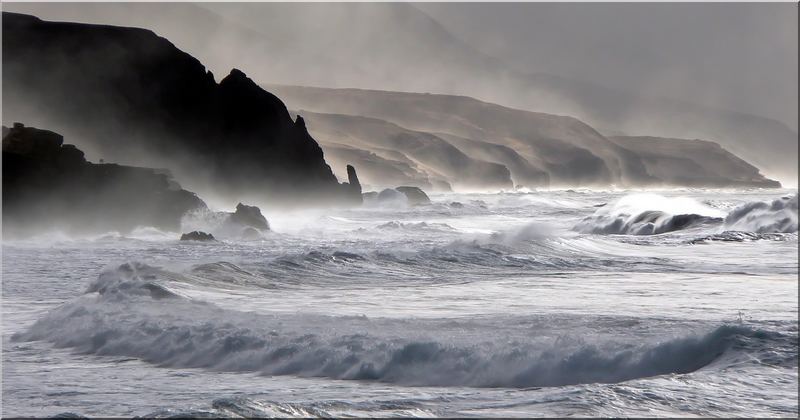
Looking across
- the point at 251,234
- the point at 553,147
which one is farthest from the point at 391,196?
the point at 553,147

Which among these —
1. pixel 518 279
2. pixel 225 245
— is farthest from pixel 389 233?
pixel 518 279

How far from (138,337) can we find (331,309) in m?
2.32

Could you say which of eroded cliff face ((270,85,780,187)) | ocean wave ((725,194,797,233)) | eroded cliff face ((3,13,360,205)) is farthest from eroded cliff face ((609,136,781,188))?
ocean wave ((725,194,797,233))

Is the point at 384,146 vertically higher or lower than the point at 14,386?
higher

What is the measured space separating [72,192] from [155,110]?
59.8 ft

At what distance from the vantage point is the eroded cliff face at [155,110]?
45.1 meters

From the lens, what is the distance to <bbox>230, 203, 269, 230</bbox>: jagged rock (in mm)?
28564

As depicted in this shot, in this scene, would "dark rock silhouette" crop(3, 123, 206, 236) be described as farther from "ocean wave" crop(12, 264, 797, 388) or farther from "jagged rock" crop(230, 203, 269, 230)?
"ocean wave" crop(12, 264, 797, 388)

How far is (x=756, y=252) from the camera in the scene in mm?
17375

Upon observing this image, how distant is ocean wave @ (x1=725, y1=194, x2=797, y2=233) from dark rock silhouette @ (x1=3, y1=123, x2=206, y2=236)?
16.1 metres

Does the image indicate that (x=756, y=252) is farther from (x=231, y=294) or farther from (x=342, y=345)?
(x=342, y=345)

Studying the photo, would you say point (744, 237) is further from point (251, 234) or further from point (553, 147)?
point (553, 147)

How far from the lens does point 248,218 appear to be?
28.8 metres

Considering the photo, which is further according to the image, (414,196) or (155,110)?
(414,196)
